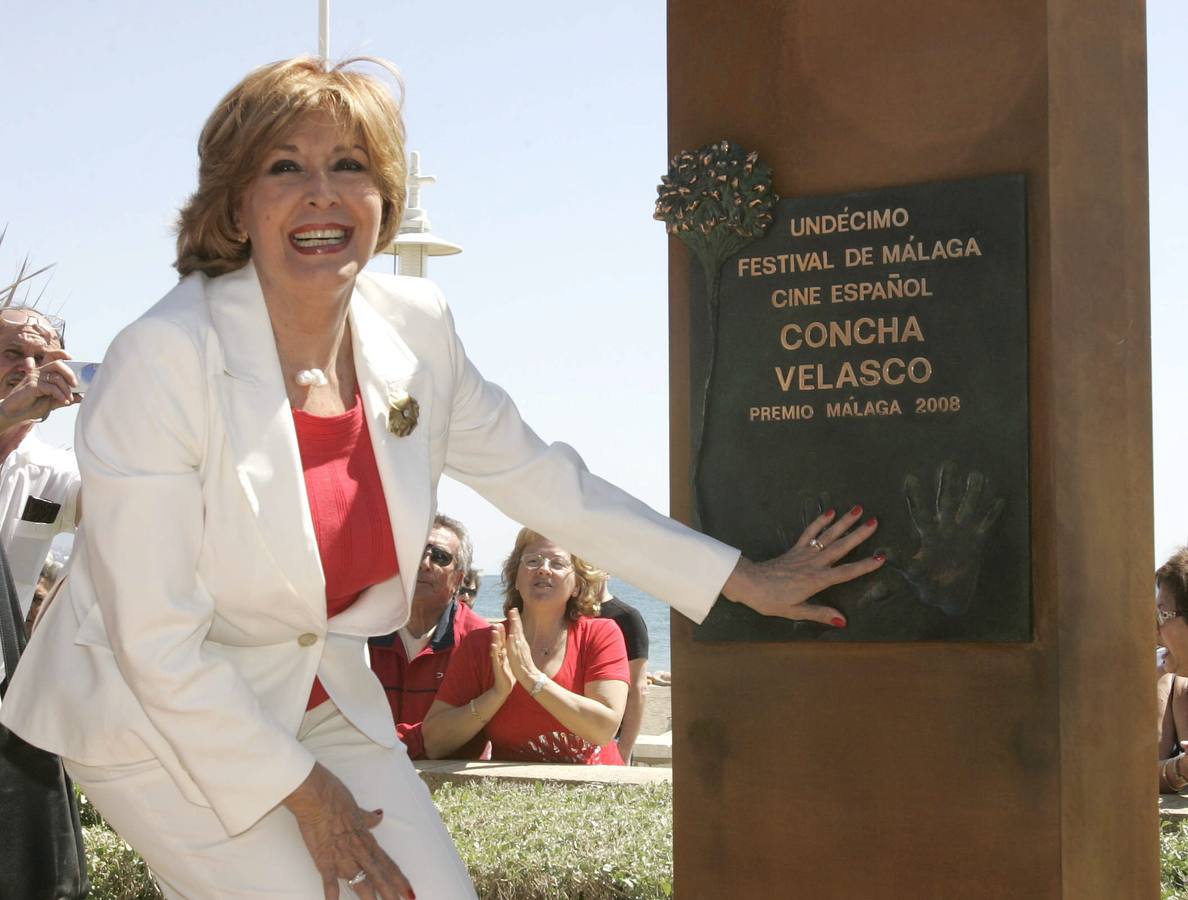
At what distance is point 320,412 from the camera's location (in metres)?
3.24

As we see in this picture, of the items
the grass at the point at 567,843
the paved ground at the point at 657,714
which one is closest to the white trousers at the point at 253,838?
the grass at the point at 567,843

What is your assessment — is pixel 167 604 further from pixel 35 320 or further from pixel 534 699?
pixel 534 699

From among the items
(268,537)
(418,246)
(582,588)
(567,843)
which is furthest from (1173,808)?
(418,246)

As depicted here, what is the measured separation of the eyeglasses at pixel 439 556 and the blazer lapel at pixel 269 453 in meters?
4.47

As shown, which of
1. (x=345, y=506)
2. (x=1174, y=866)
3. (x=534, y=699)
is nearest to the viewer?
(x=345, y=506)

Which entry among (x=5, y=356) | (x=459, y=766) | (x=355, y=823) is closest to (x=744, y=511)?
(x=355, y=823)

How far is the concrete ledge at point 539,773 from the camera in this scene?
576cm

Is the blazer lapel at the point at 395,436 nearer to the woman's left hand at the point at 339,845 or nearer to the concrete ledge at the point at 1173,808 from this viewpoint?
the woman's left hand at the point at 339,845

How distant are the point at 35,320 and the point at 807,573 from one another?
266 centimetres

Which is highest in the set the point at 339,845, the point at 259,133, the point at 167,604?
the point at 259,133

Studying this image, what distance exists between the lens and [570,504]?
3.58 metres

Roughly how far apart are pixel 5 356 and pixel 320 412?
1986 millimetres

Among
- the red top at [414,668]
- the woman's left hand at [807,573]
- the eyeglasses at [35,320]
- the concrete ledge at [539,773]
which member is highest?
the eyeglasses at [35,320]

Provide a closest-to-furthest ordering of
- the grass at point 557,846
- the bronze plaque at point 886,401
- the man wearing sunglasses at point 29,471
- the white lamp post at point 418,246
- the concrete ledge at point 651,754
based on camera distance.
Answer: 1. the bronze plaque at point 886,401
2. the grass at point 557,846
3. the man wearing sunglasses at point 29,471
4. the concrete ledge at point 651,754
5. the white lamp post at point 418,246
